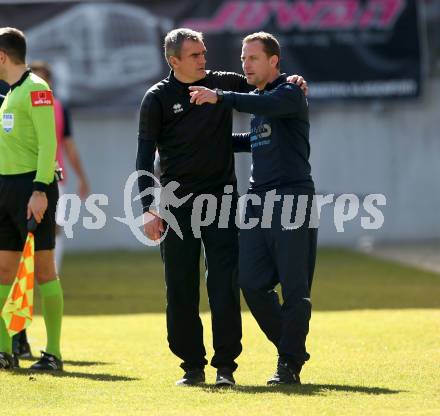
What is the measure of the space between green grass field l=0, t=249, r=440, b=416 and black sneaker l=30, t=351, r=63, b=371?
0.35 feet

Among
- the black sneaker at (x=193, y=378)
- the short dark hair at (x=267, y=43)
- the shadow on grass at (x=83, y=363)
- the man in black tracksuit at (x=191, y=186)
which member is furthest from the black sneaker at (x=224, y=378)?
the short dark hair at (x=267, y=43)

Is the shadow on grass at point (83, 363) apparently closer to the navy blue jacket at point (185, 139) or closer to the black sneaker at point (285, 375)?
the navy blue jacket at point (185, 139)

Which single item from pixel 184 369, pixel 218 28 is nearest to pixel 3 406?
pixel 184 369

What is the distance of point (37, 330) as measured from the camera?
10.2 meters

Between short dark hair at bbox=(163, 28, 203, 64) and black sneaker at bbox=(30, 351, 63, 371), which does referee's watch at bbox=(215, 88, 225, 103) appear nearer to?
short dark hair at bbox=(163, 28, 203, 64)

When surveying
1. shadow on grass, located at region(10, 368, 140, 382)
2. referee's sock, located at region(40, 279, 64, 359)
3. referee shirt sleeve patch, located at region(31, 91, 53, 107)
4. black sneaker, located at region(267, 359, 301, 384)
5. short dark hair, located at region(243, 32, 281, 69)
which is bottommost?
shadow on grass, located at region(10, 368, 140, 382)

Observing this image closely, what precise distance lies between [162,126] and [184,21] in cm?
1229

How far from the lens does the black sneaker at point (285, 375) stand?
6.93 metres

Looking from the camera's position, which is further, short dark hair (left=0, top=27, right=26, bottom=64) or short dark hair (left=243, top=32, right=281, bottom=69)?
short dark hair (left=0, top=27, right=26, bottom=64)

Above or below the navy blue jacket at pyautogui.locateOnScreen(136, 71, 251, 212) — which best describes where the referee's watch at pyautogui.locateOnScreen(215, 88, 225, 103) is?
above

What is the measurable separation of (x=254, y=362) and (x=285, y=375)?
115 cm

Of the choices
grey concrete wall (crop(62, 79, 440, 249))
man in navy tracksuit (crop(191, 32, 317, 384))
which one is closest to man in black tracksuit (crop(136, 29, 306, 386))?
man in navy tracksuit (crop(191, 32, 317, 384))

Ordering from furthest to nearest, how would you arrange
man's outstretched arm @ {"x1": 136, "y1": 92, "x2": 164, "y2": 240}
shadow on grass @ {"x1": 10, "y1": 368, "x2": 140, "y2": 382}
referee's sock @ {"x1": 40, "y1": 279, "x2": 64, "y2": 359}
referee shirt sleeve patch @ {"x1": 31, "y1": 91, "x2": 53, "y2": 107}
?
referee's sock @ {"x1": 40, "y1": 279, "x2": 64, "y2": 359}, referee shirt sleeve patch @ {"x1": 31, "y1": 91, "x2": 53, "y2": 107}, shadow on grass @ {"x1": 10, "y1": 368, "x2": 140, "y2": 382}, man's outstretched arm @ {"x1": 136, "y1": 92, "x2": 164, "y2": 240}

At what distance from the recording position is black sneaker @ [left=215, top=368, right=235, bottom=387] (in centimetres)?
699
